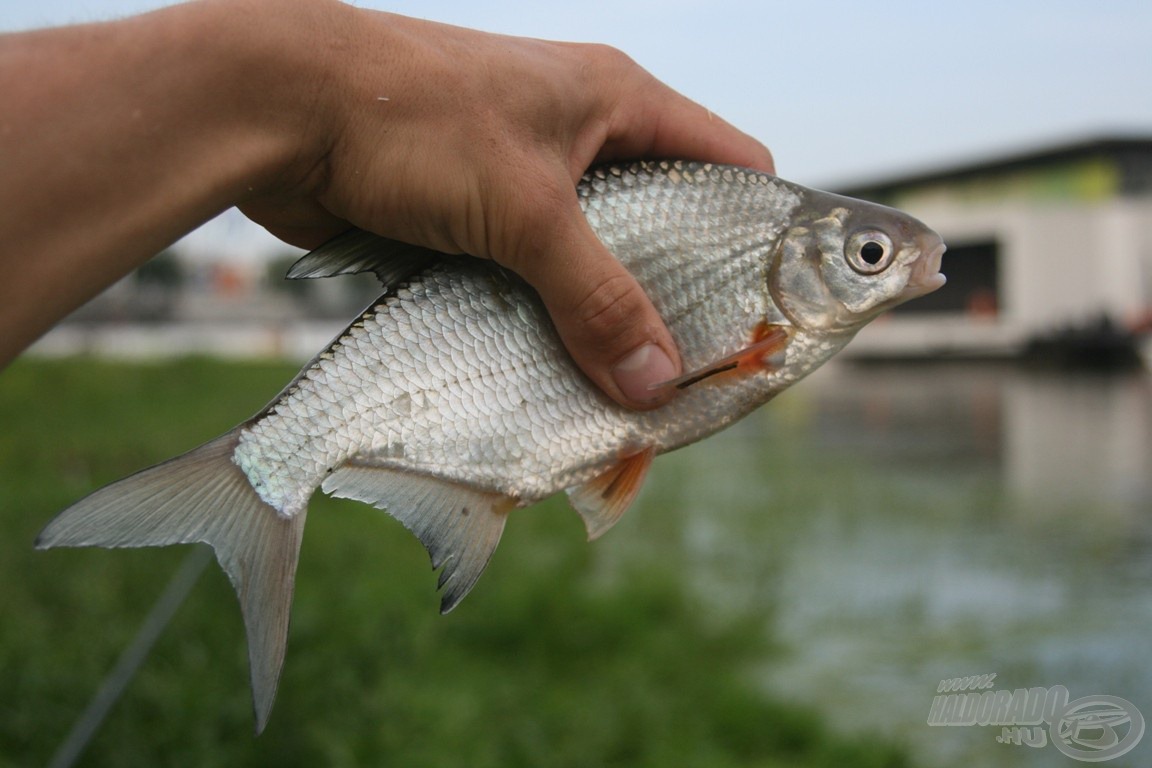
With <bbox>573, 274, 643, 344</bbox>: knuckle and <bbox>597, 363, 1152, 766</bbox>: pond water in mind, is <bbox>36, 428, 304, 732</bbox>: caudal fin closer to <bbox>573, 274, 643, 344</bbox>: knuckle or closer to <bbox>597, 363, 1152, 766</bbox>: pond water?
<bbox>573, 274, 643, 344</bbox>: knuckle

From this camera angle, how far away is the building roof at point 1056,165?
3016 centimetres

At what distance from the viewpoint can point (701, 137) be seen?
184cm

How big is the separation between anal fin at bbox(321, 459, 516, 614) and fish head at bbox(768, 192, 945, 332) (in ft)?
1.88

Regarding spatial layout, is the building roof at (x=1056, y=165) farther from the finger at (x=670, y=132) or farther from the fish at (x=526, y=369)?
the fish at (x=526, y=369)

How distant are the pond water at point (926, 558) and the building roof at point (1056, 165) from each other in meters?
14.2

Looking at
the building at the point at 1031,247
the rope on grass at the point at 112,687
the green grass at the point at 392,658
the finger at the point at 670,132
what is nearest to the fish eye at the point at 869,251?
the finger at the point at 670,132

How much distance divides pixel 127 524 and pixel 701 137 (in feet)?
3.68

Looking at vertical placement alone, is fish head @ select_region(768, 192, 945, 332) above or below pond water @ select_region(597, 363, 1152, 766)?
above

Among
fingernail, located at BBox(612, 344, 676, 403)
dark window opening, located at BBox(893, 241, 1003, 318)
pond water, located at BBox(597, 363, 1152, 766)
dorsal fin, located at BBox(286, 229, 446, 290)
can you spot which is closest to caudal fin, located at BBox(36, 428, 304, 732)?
dorsal fin, located at BBox(286, 229, 446, 290)

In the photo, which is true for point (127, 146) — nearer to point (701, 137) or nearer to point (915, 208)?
point (701, 137)

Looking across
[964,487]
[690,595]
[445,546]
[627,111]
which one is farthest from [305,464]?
[964,487]

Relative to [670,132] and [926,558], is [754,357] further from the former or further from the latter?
[926,558]

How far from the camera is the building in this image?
27.7 meters

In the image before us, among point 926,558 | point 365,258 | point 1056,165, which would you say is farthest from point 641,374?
point 1056,165
